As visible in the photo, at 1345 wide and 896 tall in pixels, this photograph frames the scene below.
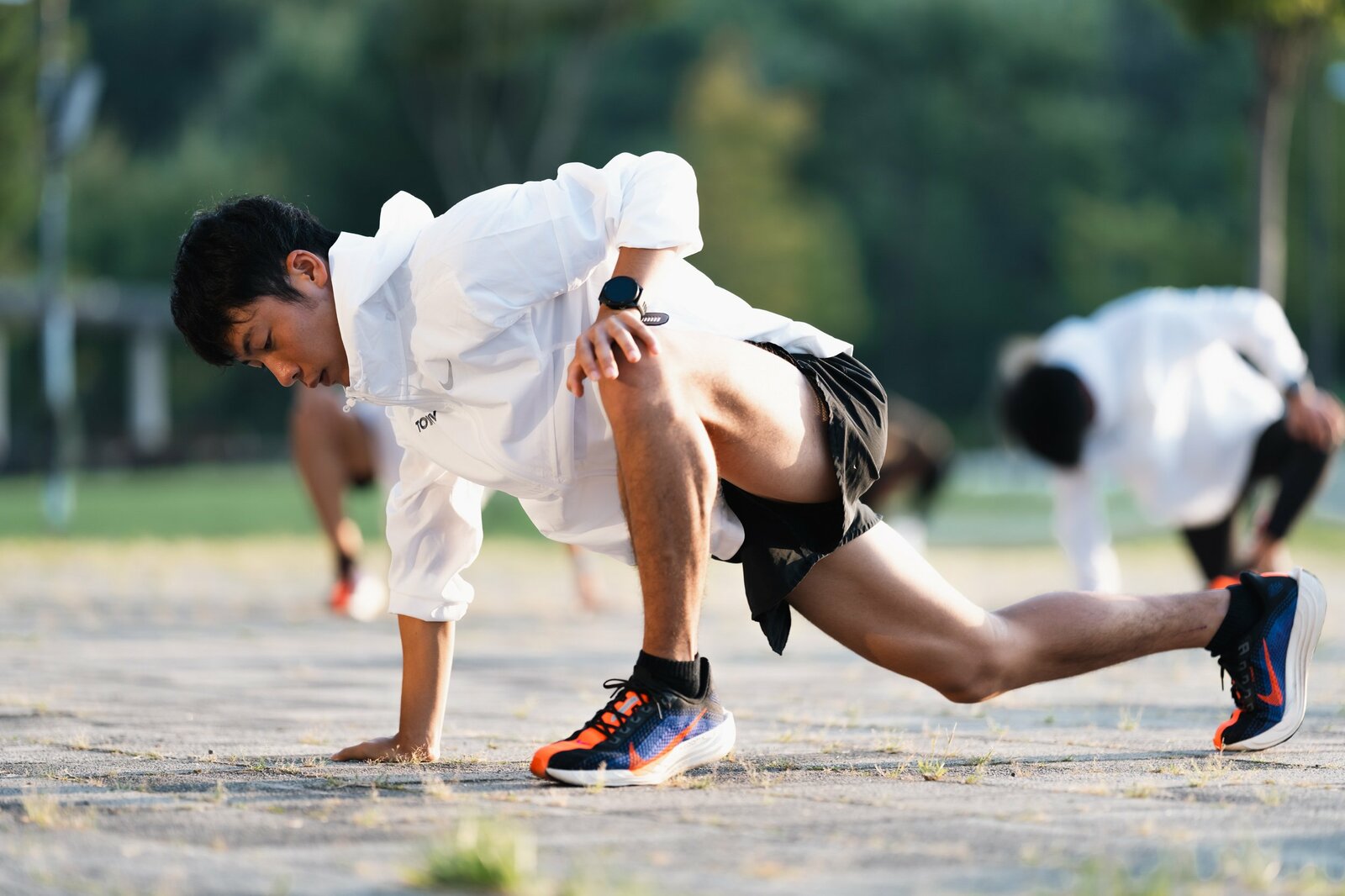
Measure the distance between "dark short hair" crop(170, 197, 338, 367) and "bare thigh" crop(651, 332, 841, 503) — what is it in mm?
828

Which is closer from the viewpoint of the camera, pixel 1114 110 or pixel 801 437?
pixel 801 437

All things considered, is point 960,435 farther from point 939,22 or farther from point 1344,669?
point 1344,669

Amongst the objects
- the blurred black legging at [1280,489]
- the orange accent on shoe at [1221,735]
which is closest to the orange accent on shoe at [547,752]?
the orange accent on shoe at [1221,735]

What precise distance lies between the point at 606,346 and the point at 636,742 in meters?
0.75

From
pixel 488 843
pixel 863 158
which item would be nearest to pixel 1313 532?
pixel 488 843

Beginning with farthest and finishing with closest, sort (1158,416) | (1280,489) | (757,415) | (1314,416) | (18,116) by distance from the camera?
(18,116), (1158,416), (1280,489), (1314,416), (757,415)

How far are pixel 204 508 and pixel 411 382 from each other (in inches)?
718

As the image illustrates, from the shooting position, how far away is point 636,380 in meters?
3.55

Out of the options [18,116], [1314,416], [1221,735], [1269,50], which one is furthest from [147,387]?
[1221,735]

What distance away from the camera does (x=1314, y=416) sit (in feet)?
23.5

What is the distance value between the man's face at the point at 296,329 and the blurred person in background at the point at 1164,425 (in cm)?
449

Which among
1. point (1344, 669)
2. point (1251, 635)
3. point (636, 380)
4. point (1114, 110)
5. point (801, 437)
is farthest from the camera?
point (1114, 110)

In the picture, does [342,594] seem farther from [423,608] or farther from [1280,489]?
[423,608]

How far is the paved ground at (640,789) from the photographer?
2.57 meters
